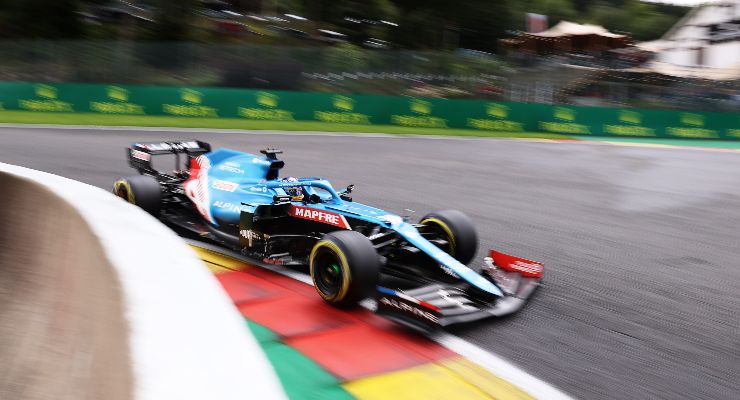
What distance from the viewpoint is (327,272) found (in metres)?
5.28

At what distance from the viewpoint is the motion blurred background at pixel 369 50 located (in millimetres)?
21969

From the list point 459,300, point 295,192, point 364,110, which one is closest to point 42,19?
point 364,110

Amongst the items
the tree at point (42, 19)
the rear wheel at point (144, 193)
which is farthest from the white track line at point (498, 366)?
the tree at point (42, 19)

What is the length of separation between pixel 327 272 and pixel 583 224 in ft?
14.2

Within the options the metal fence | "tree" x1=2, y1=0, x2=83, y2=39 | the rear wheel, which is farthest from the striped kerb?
"tree" x1=2, y1=0, x2=83, y2=39

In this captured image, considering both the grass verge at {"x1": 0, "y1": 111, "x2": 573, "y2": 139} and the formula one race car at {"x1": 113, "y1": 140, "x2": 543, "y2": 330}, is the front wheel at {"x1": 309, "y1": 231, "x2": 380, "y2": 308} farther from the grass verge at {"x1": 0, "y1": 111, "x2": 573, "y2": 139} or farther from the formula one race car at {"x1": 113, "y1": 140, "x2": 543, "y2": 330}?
the grass verge at {"x1": 0, "y1": 111, "x2": 573, "y2": 139}

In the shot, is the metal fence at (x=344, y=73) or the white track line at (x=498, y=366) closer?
the white track line at (x=498, y=366)

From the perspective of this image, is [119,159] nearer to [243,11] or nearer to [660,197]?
[660,197]

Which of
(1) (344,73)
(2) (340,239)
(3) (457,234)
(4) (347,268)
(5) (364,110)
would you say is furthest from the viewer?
(1) (344,73)

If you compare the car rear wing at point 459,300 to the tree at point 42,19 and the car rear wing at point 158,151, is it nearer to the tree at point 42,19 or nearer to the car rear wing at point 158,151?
the car rear wing at point 158,151

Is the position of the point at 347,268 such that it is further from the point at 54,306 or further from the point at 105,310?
the point at 105,310

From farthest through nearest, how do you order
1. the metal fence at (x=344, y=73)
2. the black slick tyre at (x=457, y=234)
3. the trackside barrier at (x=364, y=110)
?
1. the metal fence at (x=344, y=73)
2. the trackside barrier at (x=364, y=110)
3. the black slick tyre at (x=457, y=234)

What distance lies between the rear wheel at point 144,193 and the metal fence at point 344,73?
14745mm

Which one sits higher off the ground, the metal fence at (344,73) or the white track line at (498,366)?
the metal fence at (344,73)
